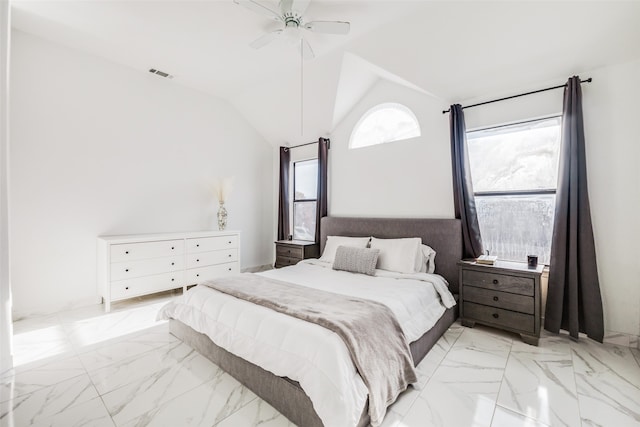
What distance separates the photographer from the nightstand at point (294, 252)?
4.35 m

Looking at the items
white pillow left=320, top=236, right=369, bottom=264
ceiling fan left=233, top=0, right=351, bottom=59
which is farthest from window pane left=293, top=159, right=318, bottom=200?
ceiling fan left=233, top=0, right=351, bottom=59

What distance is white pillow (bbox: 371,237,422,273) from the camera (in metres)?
3.03

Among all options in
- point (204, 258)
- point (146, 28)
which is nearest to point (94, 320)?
point (204, 258)

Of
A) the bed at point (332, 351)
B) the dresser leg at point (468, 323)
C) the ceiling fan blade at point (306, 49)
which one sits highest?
the ceiling fan blade at point (306, 49)

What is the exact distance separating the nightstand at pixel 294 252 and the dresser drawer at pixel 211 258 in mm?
717

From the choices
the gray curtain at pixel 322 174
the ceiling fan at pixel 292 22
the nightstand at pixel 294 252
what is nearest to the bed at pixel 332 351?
the gray curtain at pixel 322 174

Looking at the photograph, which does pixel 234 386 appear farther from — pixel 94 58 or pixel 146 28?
pixel 94 58

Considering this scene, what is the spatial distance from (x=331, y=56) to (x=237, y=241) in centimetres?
300

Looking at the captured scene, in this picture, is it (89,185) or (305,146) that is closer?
(89,185)

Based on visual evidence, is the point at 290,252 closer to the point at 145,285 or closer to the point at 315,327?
the point at 145,285

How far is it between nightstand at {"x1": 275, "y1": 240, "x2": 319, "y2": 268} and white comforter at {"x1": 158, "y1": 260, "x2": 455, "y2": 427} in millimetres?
1205

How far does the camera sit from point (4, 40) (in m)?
1.78

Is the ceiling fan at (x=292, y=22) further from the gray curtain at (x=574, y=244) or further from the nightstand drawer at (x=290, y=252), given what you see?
the nightstand drawer at (x=290, y=252)

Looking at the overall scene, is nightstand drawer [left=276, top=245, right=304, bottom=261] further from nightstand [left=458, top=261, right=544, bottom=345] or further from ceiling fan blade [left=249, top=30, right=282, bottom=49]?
ceiling fan blade [left=249, top=30, right=282, bottom=49]
